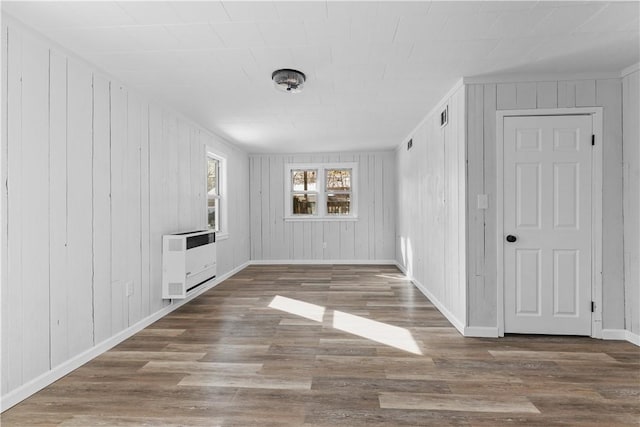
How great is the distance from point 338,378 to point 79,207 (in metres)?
2.33

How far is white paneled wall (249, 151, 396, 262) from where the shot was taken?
24.0ft

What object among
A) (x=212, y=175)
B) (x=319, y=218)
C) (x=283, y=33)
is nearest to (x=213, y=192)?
(x=212, y=175)

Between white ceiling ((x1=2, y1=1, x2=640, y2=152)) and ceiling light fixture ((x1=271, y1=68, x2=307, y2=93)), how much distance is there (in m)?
0.07

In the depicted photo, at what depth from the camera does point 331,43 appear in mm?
2480

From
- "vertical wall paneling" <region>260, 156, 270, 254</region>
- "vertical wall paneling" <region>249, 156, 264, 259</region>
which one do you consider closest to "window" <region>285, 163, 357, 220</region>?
"vertical wall paneling" <region>260, 156, 270, 254</region>

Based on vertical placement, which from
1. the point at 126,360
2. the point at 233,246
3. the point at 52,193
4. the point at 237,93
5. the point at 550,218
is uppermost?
the point at 237,93

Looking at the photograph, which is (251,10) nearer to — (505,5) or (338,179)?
(505,5)

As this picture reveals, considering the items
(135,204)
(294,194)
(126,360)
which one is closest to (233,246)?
(294,194)

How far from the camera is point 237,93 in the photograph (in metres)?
3.54

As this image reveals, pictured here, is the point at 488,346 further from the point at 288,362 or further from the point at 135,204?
the point at 135,204

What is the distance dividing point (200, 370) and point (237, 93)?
260cm

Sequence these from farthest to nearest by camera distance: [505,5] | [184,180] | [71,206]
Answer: [184,180] → [71,206] → [505,5]

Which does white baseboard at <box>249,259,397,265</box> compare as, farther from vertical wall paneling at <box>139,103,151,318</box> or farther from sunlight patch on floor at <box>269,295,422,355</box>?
vertical wall paneling at <box>139,103,151,318</box>

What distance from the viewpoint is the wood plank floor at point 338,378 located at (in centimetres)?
196
